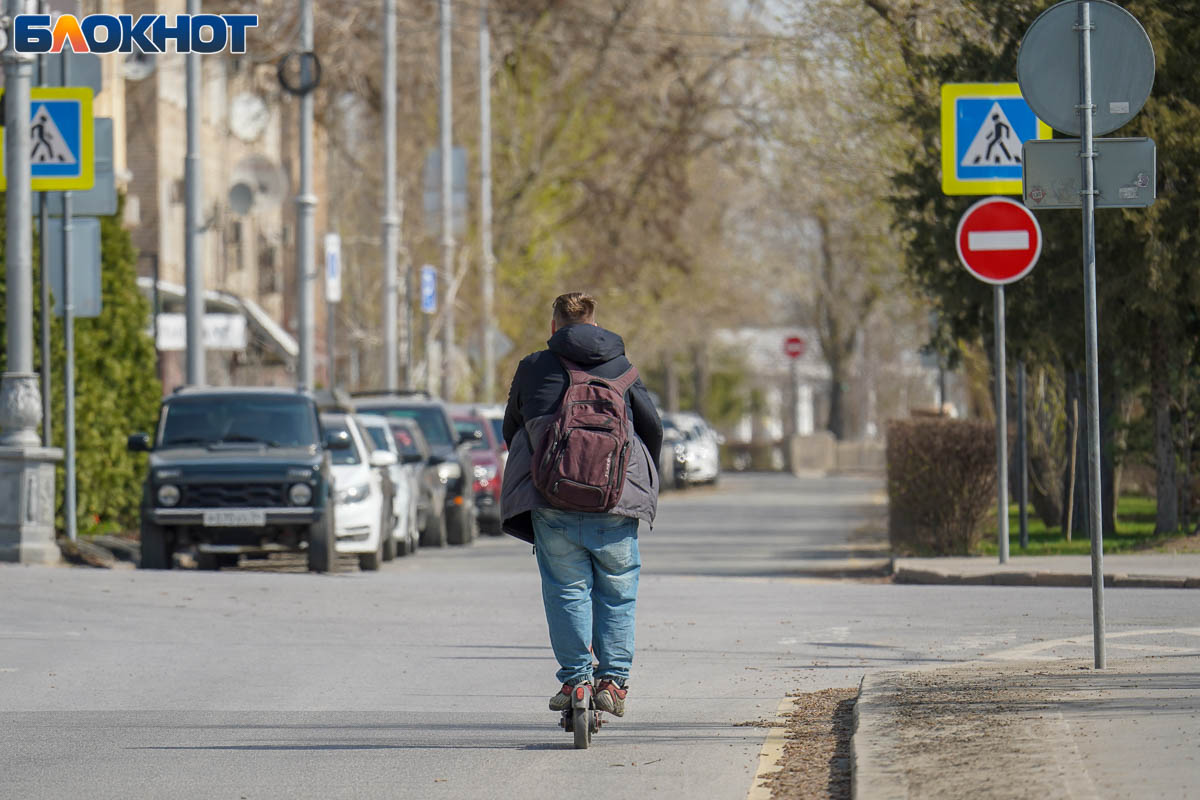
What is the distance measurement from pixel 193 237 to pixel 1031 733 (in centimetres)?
2190

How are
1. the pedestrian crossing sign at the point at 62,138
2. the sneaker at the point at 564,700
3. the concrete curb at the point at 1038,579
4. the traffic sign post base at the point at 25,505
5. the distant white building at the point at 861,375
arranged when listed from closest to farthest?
the sneaker at the point at 564,700, the concrete curb at the point at 1038,579, the traffic sign post base at the point at 25,505, the pedestrian crossing sign at the point at 62,138, the distant white building at the point at 861,375

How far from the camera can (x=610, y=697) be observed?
8.76 m

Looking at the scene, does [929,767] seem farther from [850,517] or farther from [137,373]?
[850,517]

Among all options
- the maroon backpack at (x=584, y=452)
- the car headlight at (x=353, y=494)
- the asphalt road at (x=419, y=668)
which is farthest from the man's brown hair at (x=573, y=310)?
the car headlight at (x=353, y=494)

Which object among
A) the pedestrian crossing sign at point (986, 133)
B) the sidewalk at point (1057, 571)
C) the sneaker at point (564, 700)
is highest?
the pedestrian crossing sign at point (986, 133)

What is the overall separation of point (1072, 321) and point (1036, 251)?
2456mm

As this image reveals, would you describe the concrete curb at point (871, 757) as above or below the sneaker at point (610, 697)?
below

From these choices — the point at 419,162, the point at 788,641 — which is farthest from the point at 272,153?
the point at 788,641

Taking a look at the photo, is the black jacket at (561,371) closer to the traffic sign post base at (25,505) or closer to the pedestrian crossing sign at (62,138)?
the traffic sign post base at (25,505)

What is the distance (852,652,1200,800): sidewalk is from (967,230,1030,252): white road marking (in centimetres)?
704

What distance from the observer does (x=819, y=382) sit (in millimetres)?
104312

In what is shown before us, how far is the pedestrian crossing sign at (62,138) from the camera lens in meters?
19.6

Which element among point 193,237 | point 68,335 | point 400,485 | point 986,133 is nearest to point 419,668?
point 986,133

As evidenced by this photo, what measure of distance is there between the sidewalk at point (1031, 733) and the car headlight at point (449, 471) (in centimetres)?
1639
